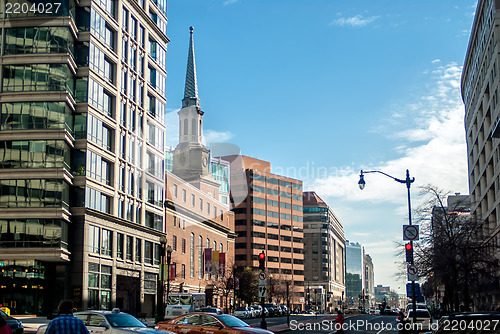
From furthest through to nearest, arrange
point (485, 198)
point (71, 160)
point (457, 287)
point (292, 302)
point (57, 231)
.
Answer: point (292, 302), point (485, 198), point (71, 160), point (57, 231), point (457, 287)

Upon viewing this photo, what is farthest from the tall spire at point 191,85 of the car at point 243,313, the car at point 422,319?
the car at point 422,319

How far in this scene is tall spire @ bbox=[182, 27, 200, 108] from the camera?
382ft

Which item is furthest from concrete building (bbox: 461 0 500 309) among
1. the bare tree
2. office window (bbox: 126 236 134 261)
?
office window (bbox: 126 236 134 261)

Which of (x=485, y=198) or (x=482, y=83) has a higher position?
(x=482, y=83)

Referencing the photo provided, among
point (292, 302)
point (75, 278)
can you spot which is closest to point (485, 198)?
point (75, 278)

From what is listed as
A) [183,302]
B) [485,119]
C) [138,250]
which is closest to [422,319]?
[183,302]

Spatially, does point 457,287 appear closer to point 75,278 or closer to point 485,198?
point 485,198

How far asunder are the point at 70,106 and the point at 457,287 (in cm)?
3746

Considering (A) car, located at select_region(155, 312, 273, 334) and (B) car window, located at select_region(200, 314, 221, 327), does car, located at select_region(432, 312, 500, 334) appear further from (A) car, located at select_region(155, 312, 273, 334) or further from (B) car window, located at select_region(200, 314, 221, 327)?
(B) car window, located at select_region(200, 314, 221, 327)

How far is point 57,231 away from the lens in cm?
5331

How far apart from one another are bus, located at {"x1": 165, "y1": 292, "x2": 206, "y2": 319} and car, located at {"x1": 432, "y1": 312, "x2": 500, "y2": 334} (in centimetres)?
3800

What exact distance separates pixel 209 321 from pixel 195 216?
69.8 m

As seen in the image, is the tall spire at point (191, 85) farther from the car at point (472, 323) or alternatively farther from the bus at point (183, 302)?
the car at point (472, 323)

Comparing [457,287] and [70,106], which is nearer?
[457,287]
